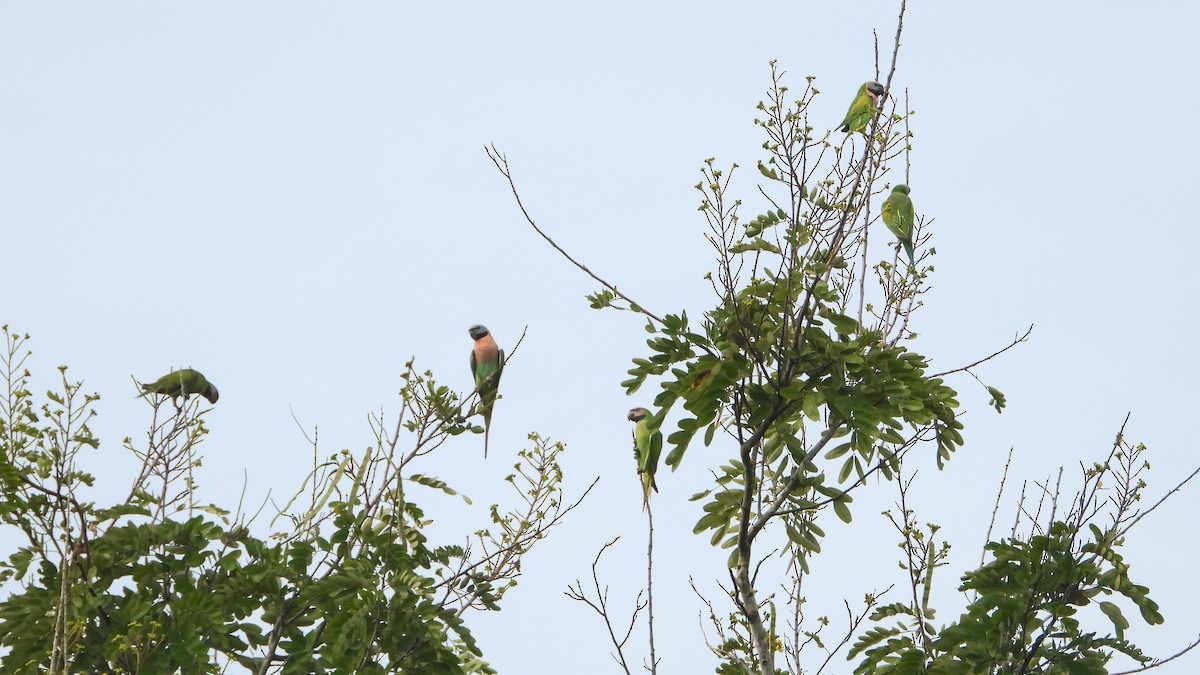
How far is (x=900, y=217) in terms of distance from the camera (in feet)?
26.2

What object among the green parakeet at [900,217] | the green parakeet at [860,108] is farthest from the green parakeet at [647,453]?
the green parakeet at [860,108]

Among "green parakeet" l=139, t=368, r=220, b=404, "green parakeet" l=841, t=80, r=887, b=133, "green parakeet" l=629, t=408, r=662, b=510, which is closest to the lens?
"green parakeet" l=629, t=408, r=662, b=510

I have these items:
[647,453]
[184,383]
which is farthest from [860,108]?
[184,383]

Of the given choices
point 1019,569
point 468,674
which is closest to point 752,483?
point 1019,569

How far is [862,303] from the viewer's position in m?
5.38

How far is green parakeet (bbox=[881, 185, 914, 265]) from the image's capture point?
780cm

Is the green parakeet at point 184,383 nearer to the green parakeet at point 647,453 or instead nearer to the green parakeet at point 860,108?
the green parakeet at point 647,453

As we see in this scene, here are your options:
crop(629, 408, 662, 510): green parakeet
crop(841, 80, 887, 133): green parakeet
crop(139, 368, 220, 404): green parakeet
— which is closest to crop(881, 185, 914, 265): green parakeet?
crop(841, 80, 887, 133): green parakeet

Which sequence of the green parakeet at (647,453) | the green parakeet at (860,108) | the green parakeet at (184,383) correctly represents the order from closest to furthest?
the green parakeet at (647,453) < the green parakeet at (184,383) < the green parakeet at (860,108)

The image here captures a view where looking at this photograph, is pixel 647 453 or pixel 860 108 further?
pixel 860 108

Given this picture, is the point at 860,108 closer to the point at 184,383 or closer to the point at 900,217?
the point at 900,217

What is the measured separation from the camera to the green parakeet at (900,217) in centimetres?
780

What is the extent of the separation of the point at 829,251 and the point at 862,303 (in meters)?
0.85

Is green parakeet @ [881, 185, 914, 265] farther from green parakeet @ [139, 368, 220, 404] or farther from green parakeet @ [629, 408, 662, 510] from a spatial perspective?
green parakeet @ [139, 368, 220, 404]
